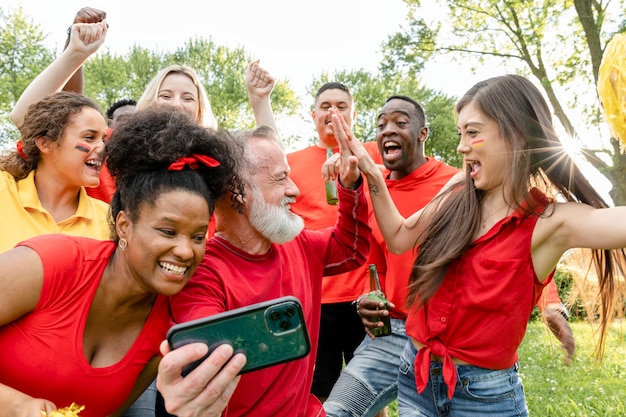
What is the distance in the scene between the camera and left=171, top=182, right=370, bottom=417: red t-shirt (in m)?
2.41

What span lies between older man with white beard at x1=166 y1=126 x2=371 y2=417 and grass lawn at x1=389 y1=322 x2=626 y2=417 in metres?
2.63

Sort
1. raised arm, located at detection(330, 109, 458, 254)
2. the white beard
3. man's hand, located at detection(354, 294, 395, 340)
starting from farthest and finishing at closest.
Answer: man's hand, located at detection(354, 294, 395, 340)
raised arm, located at detection(330, 109, 458, 254)
the white beard

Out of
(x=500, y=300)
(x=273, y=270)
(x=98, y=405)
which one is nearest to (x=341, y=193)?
(x=273, y=270)

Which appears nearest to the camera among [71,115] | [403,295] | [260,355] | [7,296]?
[260,355]

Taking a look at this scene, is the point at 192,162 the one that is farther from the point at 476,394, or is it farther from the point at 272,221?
the point at 476,394

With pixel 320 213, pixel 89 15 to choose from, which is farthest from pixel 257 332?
pixel 320 213

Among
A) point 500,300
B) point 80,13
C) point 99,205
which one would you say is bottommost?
point 500,300

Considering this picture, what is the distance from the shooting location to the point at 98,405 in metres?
2.39

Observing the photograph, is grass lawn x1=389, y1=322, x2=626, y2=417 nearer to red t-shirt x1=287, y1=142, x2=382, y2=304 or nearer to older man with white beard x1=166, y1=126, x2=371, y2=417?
red t-shirt x1=287, y1=142, x2=382, y2=304

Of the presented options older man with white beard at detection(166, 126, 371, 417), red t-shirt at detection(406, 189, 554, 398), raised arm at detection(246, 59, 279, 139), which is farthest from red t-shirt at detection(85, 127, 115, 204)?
red t-shirt at detection(406, 189, 554, 398)

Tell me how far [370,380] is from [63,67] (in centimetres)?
282

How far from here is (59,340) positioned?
7.38 feet

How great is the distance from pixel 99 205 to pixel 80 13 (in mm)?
1445

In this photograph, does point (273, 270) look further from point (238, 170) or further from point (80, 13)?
point (80, 13)
